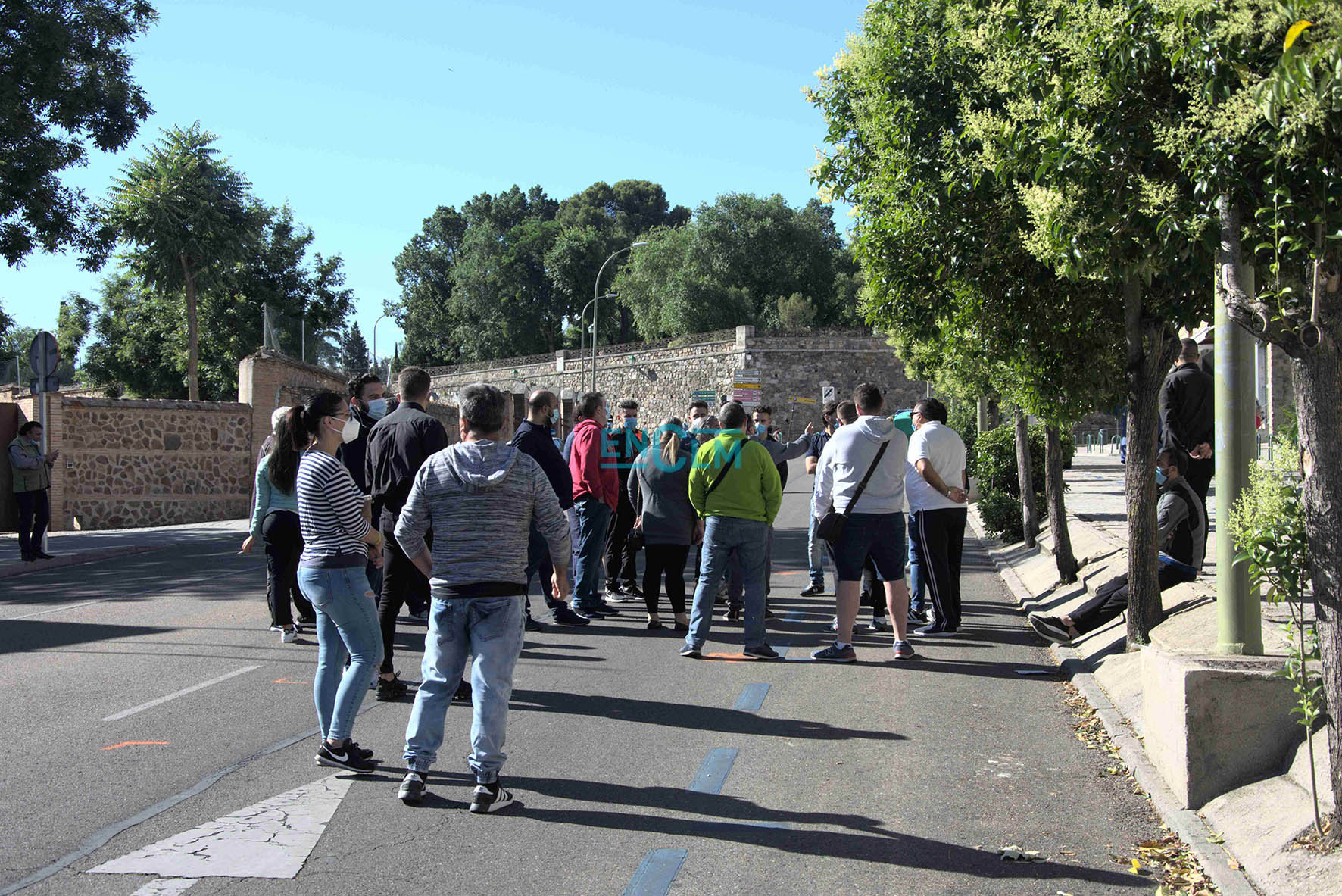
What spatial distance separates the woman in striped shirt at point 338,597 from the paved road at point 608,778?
0.24m

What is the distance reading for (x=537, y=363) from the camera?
78.7 m

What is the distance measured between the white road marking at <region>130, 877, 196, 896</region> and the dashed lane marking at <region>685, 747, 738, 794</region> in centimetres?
221

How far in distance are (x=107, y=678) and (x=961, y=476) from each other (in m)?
6.67

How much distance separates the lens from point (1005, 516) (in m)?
17.3

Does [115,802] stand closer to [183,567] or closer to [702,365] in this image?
[183,567]

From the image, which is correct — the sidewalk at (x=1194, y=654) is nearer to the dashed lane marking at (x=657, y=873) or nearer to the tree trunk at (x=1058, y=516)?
the tree trunk at (x=1058, y=516)

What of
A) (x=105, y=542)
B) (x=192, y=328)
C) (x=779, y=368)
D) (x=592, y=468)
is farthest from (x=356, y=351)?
(x=592, y=468)

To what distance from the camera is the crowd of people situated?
5.21 m

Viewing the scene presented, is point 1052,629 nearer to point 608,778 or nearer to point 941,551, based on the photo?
point 941,551

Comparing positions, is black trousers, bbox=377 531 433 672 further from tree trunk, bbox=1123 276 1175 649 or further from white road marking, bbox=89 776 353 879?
tree trunk, bbox=1123 276 1175 649

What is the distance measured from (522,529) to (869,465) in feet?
13.5

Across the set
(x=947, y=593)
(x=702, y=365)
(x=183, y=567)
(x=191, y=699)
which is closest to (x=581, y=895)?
(x=191, y=699)

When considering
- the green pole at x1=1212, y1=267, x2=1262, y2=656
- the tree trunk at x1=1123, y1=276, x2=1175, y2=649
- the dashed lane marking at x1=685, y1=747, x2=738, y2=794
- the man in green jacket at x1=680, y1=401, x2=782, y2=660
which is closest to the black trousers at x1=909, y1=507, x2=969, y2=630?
the man in green jacket at x1=680, y1=401, x2=782, y2=660

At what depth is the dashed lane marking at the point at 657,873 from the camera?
420 cm
